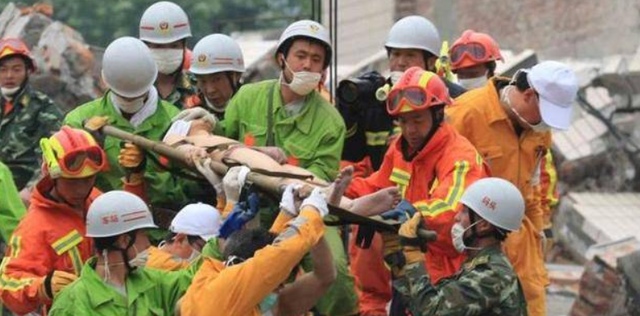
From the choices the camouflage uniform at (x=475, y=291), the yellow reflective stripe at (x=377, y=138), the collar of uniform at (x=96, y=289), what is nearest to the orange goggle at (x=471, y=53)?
the yellow reflective stripe at (x=377, y=138)

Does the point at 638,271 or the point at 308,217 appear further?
the point at 638,271

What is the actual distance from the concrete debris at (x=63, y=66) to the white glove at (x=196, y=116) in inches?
288

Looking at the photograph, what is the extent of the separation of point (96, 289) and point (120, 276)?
15 cm

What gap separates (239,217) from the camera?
9.97 m

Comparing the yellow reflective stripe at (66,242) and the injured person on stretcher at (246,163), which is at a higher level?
the injured person on stretcher at (246,163)

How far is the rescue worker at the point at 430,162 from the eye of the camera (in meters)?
10.6

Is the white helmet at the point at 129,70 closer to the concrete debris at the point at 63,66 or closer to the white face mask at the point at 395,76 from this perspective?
the white face mask at the point at 395,76

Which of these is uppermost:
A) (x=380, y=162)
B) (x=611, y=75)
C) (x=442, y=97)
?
(x=442, y=97)

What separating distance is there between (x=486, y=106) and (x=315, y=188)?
6.15 feet

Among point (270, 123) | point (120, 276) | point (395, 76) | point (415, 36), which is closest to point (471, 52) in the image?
point (415, 36)

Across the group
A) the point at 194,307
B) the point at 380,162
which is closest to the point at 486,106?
the point at 380,162

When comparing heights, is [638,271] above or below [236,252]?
below

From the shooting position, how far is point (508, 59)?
20.1 m

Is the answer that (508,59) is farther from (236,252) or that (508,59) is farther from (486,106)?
(236,252)
